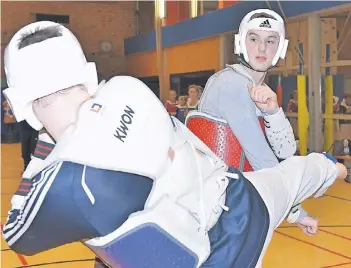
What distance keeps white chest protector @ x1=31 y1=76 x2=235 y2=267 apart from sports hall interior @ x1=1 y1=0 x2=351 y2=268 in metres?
0.46

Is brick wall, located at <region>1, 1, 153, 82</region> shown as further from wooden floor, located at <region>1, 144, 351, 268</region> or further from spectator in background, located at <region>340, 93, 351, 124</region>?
wooden floor, located at <region>1, 144, 351, 268</region>

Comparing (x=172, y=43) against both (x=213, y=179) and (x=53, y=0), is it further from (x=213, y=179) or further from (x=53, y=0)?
(x=213, y=179)

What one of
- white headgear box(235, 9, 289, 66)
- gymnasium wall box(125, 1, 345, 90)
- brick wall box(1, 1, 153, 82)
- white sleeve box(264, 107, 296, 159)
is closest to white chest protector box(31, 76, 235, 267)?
white sleeve box(264, 107, 296, 159)

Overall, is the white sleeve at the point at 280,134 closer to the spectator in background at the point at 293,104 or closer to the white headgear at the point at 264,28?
the white headgear at the point at 264,28

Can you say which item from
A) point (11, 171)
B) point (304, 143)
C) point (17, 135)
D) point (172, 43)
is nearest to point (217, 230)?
point (304, 143)

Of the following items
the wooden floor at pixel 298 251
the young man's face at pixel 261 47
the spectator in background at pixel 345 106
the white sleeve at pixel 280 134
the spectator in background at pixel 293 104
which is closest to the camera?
the white sleeve at pixel 280 134

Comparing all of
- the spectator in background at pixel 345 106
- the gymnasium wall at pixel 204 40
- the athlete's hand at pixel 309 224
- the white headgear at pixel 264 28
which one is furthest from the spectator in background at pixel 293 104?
the athlete's hand at pixel 309 224

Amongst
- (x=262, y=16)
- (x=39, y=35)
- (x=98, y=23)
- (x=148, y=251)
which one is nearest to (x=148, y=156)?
(x=148, y=251)

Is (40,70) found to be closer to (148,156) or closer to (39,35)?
(39,35)

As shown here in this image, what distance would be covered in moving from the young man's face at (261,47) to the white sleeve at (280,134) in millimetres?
256

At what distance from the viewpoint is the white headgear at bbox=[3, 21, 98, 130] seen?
1.17m

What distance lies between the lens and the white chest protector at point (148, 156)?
1.09m

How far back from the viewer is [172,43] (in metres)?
12.6

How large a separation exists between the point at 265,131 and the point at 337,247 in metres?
2.13
